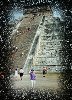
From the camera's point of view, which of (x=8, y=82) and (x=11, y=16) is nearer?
(x=8, y=82)

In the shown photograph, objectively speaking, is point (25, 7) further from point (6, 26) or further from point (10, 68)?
point (10, 68)

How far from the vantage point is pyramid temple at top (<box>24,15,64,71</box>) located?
670 cm

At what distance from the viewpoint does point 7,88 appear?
6.36 metres

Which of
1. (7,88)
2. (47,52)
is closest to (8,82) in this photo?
(7,88)

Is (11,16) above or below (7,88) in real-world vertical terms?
above

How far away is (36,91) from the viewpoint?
6195 mm

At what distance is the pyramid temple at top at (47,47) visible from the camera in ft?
22.0

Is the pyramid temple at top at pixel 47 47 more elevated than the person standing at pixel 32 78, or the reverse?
the pyramid temple at top at pixel 47 47

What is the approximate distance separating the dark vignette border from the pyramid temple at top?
0.54 feet

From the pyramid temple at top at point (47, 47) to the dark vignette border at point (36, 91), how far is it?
166mm

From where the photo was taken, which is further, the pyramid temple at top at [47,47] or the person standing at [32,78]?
the pyramid temple at top at [47,47]

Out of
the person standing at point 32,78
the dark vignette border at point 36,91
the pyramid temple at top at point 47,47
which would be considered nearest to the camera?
the dark vignette border at point 36,91

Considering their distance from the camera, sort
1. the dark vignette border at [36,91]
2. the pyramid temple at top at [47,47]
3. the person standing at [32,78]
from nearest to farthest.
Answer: the dark vignette border at [36,91], the person standing at [32,78], the pyramid temple at top at [47,47]

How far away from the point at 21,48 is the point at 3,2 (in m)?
2.04
